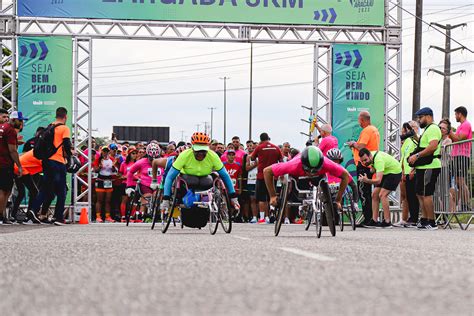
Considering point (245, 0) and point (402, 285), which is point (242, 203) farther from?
point (402, 285)

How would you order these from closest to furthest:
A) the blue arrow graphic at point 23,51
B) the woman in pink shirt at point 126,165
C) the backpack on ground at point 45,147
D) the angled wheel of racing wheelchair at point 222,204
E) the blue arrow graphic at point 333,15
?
the angled wheel of racing wheelchair at point 222,204 → the backpack on ground at point 45,147 → the blue arrow graphic at point 23,51 → the woman in pink shirt at point 126,165 → the blue arrow graphic at point 333,15

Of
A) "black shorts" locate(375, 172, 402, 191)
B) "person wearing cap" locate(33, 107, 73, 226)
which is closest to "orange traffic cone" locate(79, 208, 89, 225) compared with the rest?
"person wearing cap" locate(33, 107, 73, 226)

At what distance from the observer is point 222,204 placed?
1358cm

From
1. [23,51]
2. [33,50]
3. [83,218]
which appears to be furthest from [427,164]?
[23,51]

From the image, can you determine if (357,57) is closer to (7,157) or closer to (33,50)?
(33,50)

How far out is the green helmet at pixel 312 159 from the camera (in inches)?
453

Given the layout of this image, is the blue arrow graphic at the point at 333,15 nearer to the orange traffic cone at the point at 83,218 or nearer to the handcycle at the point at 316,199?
the orange traffic cone at the point at 83,218

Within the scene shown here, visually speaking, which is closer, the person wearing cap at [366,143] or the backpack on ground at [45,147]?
the backpack on ground at [45,147]

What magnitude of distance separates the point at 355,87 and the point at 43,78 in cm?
797

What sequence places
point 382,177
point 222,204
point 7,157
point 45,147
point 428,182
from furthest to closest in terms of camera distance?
point 382,177 → point 45,147 → point 7,157 → point 428,182 → point 222,204

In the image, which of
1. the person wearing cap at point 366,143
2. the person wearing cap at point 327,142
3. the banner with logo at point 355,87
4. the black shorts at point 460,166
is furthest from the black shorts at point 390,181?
the banner with logo at point 355,87

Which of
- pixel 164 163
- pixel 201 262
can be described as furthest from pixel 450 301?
pixel 164 163

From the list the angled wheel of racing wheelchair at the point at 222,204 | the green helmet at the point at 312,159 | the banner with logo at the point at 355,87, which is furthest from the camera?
the banner with logo at the point at 355,87

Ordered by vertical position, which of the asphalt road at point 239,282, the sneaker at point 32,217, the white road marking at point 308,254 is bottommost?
the asphalt road at point 239,282
